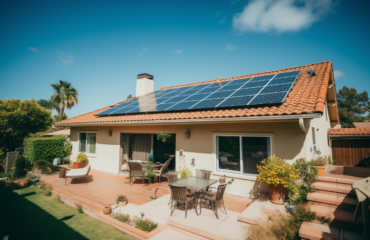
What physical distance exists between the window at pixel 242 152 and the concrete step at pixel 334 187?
1.77 meters

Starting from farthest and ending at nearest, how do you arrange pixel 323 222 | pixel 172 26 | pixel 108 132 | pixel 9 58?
pixel 9 58
pixel 172 26
pixel 108 132
pixel 323 222

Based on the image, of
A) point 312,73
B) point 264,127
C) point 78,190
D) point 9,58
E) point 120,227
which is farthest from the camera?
point 9,58

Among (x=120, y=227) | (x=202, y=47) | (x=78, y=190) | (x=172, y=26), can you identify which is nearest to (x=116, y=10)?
(x=172, y=26)

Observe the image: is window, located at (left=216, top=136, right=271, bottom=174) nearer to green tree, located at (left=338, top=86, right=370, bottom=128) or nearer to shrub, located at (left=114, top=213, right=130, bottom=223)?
shrub, located at (left=114, top=213, right=130, bottom=223)

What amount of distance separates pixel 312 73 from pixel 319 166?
584cm

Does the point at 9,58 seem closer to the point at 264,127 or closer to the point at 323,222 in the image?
the point at 264,127

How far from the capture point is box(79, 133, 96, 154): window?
1333 cm

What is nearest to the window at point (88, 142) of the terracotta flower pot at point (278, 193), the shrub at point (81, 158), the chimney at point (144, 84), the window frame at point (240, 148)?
the shrub at point (81, 158)

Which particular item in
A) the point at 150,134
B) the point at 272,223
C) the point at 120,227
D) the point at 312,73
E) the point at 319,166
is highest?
the point at 312,73

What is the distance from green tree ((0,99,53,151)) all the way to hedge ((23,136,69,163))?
3284 millimetres

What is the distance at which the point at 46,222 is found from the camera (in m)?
5.58

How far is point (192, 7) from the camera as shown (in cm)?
1154

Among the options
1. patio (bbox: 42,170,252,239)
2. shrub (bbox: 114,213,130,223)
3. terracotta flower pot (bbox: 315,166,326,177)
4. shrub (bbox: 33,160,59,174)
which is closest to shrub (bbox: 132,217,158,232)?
patio (bbox: 42,170,252,239)

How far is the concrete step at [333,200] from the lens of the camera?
4815 millimetres
